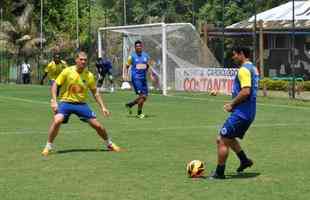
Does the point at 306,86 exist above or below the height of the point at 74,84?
below

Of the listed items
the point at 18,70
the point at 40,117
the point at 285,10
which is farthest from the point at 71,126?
the point at 18,70

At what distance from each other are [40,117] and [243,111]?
13292mm

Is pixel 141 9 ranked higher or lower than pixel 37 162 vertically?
higher

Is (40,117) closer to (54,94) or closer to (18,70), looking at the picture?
(54,94)

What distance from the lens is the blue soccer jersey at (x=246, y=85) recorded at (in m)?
11.4

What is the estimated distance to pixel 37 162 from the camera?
1365 centimetres

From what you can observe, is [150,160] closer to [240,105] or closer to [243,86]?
[240,105]

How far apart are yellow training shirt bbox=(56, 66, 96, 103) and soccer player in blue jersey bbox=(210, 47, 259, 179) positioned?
3953 millimetres

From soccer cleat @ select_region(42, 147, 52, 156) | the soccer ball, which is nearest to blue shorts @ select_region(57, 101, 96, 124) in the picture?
soccer cleat @ select_region(42, 147, 52, 156)

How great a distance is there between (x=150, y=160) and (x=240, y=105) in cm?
272

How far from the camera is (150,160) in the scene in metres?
13.8

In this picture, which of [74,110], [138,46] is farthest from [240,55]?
[138,46]

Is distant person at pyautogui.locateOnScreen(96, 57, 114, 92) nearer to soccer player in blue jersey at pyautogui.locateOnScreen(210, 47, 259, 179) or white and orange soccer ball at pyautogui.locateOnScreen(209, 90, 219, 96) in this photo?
white and orange soccer ball at pyautogui.locateOnScreen(209, 90, 219, 96)

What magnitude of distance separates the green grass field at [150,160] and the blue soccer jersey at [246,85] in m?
0.91
